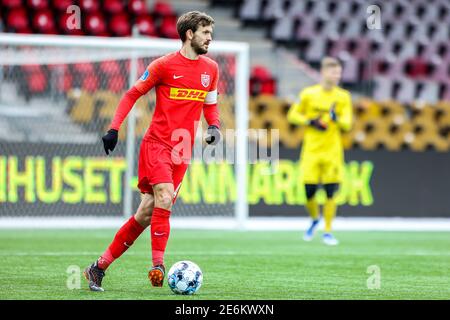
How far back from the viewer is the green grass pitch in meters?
6.89

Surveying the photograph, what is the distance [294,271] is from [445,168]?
363 inches

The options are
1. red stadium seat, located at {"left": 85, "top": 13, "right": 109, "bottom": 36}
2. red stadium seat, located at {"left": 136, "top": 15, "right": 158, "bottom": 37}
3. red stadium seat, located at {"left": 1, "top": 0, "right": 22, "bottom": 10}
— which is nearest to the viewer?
red stadium seat, located at {"left": 1, "top": 0, "right": 22, "bottom": 10}

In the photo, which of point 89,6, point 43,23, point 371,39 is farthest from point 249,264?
point 371,39

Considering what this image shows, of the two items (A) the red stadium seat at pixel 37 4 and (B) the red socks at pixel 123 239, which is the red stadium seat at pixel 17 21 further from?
(B) the red socks at pixel 123 239

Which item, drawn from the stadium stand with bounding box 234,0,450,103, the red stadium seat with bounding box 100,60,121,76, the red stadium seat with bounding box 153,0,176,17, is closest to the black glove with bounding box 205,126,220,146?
the red stadium seat with bounding box 100,60,121,76

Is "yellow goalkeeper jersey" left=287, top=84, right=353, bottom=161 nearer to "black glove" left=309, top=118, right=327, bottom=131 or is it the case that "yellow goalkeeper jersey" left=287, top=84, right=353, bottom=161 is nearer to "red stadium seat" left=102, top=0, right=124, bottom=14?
"black glove" left=309, top=118, right=327, bottom=131

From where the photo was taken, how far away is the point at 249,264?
918cm

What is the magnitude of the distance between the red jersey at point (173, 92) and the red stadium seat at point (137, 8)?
10.9m

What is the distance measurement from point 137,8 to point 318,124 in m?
6.86

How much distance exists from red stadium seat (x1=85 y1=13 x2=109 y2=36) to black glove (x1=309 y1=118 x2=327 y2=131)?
613cm

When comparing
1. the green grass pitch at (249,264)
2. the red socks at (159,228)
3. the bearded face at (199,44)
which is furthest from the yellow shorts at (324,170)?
the red socks at (159,228)
